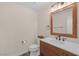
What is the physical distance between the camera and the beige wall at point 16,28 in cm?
287

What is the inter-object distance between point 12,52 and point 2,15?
3.71 feet

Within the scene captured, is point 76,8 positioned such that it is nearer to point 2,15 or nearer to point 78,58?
point 78,58

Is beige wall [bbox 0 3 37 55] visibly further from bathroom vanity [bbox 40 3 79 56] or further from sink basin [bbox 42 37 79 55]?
sink basin [bbox 42 37 79 55]

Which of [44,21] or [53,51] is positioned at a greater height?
[44,21]

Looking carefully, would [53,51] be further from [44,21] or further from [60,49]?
[44,21]

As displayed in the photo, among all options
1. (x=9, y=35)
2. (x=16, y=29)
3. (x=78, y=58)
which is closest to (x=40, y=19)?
(x=16, y=29)

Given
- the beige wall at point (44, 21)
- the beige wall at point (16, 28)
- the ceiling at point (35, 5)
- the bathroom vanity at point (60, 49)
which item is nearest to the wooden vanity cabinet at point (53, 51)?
the bathroom vanity at point (60, 49)

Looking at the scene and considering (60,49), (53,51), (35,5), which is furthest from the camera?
(35,5)

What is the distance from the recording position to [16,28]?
9.96 feet

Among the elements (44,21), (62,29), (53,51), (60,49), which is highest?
(44,21)

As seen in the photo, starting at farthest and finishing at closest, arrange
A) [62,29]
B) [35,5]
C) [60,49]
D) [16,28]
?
[16,28] → [35,5] → [62,29] → [60,49]

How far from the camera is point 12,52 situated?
120 inches

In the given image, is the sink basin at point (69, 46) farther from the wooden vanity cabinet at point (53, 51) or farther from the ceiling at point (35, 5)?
the ceiling at point (35, 5)

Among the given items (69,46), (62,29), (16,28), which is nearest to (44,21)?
(62,29)
